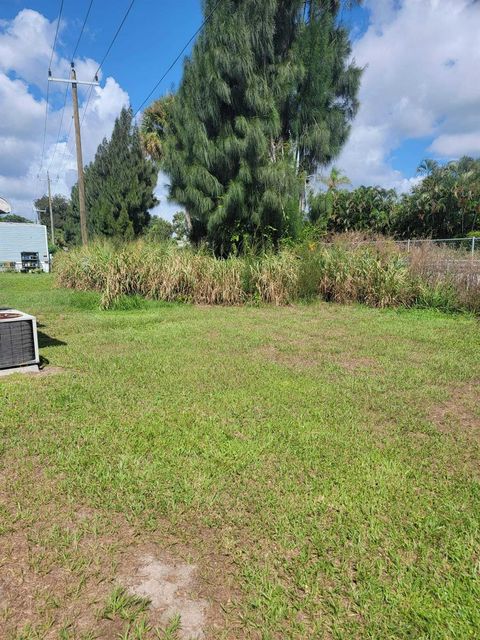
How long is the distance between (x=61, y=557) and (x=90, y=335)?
469 cm

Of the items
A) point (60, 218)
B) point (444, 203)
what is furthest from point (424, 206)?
point (60, 218)

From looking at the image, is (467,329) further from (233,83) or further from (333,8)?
(333,8)

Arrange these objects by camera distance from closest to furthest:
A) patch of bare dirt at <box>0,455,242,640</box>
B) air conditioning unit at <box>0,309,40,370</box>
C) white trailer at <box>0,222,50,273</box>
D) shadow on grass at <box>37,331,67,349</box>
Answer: patch of bare dirt at <box>0,455,242,640</box> < air conditioning unit at <box>0,309,40,370</box> < shadow on grass at <box>37,331,67,349</box> < white trailer at <box>0,222,50,273</box>

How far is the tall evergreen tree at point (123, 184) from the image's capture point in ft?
67.3

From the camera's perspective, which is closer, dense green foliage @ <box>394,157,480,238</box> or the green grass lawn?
the green grass lawn

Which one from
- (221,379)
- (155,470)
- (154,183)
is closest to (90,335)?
(221,379)

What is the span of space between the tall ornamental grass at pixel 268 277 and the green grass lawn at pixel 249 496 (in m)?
5.04

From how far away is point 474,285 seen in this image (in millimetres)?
8414

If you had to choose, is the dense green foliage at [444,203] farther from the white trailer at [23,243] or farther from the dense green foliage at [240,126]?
the white trailer at [23,243]

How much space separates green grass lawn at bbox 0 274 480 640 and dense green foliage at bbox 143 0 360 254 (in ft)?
25.5

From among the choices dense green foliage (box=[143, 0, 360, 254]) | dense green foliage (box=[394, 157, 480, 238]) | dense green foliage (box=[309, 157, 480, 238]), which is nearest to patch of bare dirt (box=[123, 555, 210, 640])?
dense green foliage (box=[143, 0, 360, 254])

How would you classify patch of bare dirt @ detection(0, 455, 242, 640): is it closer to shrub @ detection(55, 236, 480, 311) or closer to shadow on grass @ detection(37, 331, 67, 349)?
shadow on grass @ detection(37, 331, 67, 349)

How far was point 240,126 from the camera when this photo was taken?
36.0 feet

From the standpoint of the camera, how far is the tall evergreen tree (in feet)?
67.3
